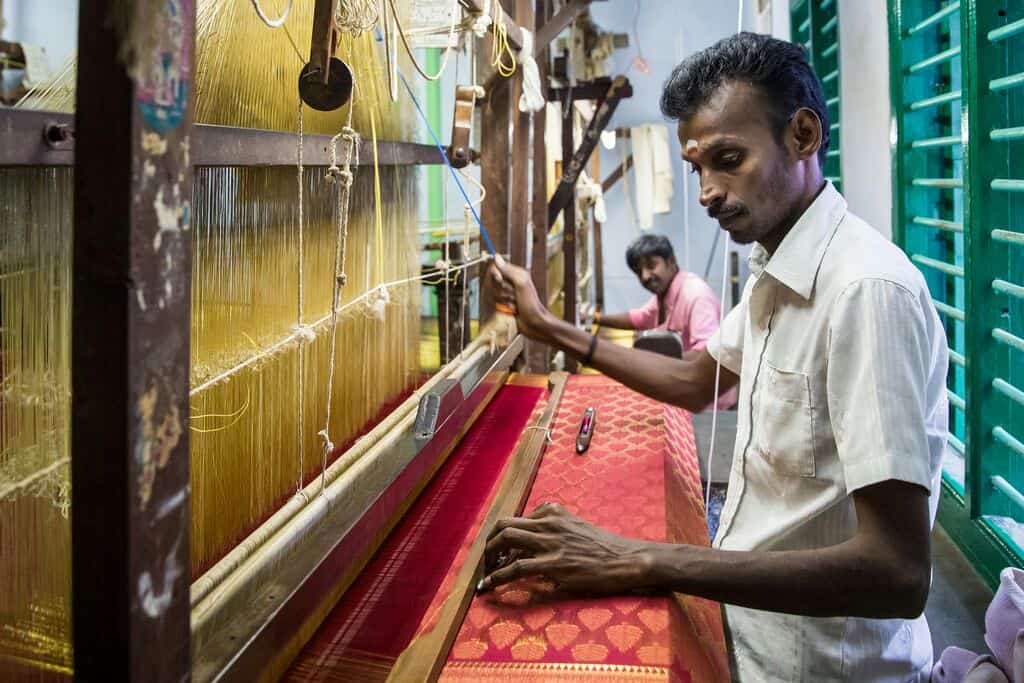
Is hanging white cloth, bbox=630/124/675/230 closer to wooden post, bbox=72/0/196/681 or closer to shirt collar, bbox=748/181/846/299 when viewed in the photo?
shirt collar, bbox=748/181/846/299

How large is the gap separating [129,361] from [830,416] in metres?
1.07

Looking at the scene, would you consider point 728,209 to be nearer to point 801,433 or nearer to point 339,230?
point 801,433

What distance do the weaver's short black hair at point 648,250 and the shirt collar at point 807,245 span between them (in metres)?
3.84

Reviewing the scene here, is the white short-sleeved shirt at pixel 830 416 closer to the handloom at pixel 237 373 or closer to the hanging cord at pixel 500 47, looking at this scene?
the handloom at pixel 237 373

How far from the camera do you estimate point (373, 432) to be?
1586 mm

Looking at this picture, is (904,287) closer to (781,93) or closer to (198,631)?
(781,93)

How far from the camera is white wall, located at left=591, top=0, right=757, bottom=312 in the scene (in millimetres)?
8727

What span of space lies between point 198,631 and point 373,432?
2.30ft

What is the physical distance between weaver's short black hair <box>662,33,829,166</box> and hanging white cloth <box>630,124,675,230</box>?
712 cm

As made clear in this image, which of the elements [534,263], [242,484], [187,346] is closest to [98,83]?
[187,346]

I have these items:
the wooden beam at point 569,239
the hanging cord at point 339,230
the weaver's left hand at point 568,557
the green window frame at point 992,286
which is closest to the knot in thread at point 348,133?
the hanging cord at point 339,230

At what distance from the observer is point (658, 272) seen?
538 cm

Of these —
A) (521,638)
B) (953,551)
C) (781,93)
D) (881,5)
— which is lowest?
(953,551)

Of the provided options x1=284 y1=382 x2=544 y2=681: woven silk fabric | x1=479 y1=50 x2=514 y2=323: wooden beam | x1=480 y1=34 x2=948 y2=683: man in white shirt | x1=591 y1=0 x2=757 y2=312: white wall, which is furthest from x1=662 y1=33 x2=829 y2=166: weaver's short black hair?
x1=591 y1=0 x2=757 y2=312: white wall
